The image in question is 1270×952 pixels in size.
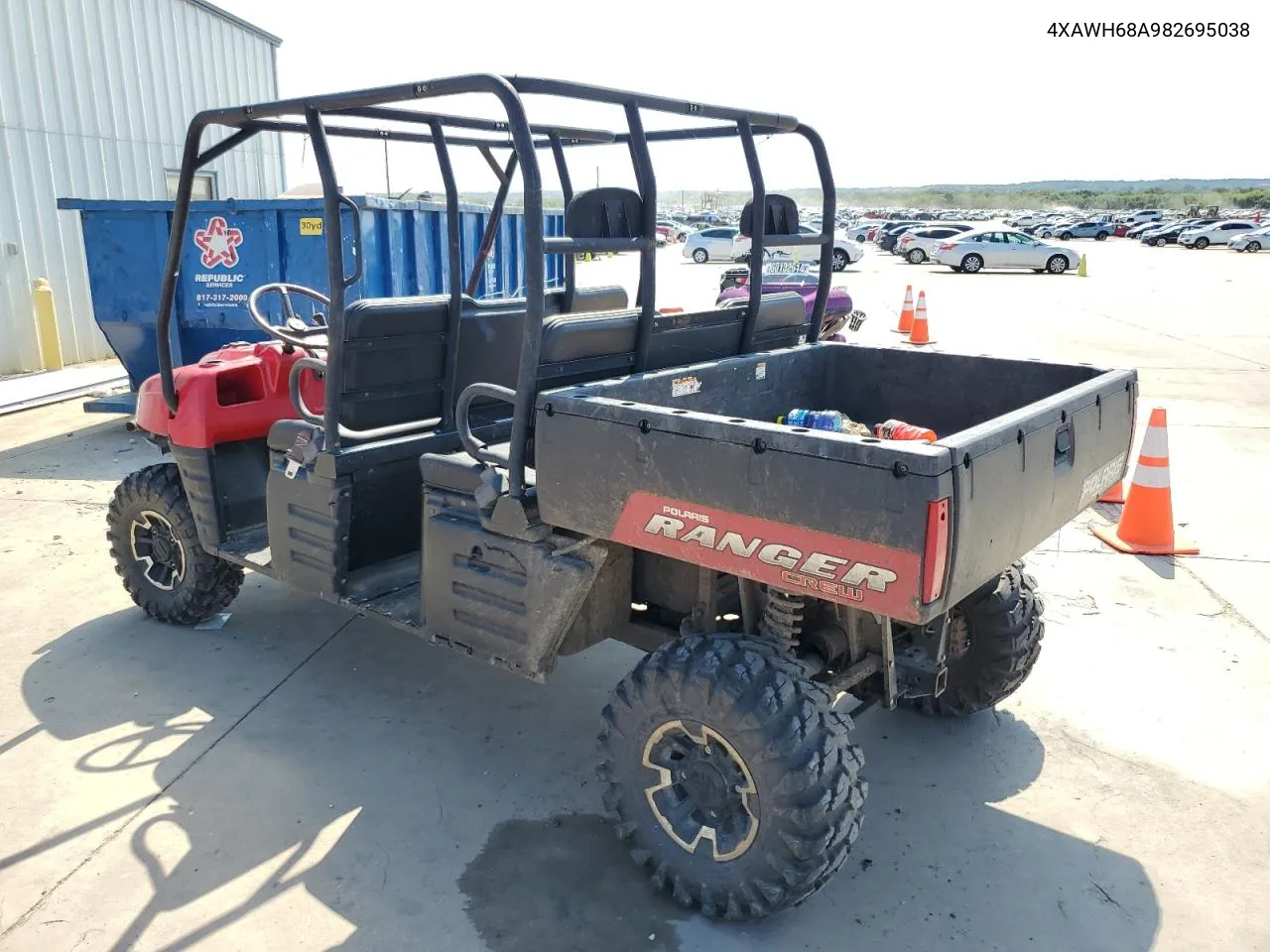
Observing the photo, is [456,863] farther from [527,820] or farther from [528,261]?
[528,261]

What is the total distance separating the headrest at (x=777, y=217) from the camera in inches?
153

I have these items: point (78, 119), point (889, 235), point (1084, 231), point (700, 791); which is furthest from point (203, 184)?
point (1084, 231)

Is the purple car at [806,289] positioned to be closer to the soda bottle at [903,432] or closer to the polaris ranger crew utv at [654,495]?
the polaris ranger crew utv at [654,495]

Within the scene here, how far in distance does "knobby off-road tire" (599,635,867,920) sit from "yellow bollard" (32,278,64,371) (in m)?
11.0

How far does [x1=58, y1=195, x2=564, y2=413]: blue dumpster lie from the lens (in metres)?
8.30

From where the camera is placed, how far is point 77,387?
1080 cm

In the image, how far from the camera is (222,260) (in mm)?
8531

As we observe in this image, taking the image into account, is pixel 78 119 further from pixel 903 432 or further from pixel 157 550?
pixel 903 432

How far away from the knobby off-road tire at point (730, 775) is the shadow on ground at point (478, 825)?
170 mm

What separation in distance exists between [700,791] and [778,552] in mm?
830

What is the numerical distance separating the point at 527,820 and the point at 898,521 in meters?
1.73

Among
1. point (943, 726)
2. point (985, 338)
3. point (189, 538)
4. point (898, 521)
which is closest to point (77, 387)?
point (189, 538)

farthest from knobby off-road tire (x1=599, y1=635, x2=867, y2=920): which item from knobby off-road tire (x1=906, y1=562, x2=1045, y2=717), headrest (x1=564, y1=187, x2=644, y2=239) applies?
headrest (x1=564, y1=187, x2=644, y2=239)

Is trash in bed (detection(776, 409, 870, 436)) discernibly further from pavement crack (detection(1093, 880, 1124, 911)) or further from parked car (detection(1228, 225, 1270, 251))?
parked car (detection(1228, 225, 1270, 251))
